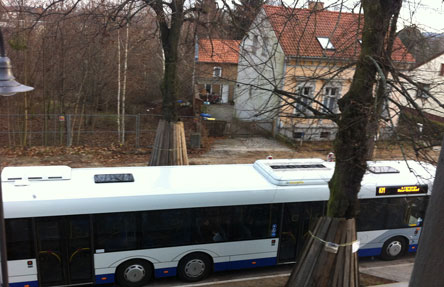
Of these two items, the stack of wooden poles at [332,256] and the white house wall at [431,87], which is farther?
the stack of wooden poles at [332,256]

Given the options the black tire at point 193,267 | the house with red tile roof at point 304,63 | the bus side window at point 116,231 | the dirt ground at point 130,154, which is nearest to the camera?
the house with red tile roof at point 304,63

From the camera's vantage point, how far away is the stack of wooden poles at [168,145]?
13.6 meters

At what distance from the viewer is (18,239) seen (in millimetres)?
8070

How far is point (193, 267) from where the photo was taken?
9.42 meters

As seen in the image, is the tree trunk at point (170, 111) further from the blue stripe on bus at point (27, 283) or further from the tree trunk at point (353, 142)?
the tree trunk at point (353, 142)

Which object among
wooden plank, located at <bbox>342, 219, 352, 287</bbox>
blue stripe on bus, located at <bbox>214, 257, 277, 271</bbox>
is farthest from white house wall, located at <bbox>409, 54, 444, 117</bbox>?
blue stripe on bus, located at <bbox>214, 257, 277, 271</bbox>

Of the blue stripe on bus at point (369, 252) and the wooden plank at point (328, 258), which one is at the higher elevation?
the wooden plank at point (328, 258)

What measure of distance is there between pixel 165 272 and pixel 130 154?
10538 mm

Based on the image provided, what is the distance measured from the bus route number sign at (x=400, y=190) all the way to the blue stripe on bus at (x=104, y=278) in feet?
22.2

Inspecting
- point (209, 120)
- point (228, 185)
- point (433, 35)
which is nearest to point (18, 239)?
point (228, 185)

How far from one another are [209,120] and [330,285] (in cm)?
1622

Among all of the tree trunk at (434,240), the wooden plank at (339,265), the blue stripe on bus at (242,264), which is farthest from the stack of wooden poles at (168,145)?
the tree trunk at (434,240)

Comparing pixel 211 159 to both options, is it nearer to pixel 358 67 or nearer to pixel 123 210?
pixel 123 210

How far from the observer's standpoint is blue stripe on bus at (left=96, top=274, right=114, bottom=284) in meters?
8.73
